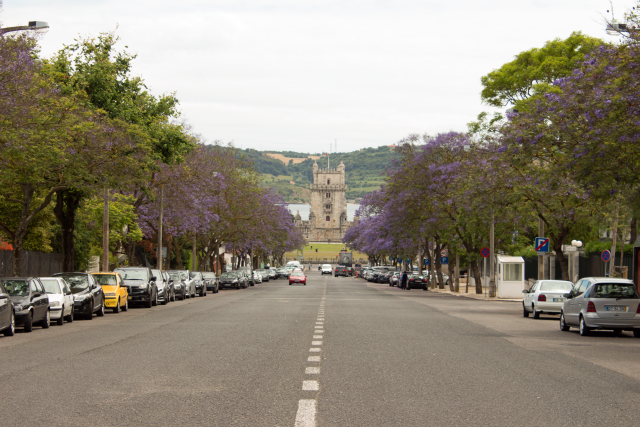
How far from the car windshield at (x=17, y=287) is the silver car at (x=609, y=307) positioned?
1420 centimetres

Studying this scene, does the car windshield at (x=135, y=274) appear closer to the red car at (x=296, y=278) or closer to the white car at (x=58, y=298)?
the white car at (x=58, y=298)

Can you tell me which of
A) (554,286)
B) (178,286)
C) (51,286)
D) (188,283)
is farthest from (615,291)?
(188,283)

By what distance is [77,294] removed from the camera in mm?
24062

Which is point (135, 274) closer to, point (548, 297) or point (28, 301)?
point (28, 301)

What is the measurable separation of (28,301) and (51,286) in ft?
10.6

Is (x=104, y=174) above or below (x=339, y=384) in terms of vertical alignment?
above

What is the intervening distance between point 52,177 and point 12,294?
6.57m

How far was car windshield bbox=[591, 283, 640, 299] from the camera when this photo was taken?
18.8 meters

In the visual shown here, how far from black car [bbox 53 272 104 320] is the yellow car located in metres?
1.67

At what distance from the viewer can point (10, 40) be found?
737 inches

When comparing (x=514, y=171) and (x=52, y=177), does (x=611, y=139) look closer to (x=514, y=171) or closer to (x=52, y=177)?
(x=514, y=171)

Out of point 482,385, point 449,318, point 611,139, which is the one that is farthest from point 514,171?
point 482,385

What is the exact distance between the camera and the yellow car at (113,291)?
27.6m

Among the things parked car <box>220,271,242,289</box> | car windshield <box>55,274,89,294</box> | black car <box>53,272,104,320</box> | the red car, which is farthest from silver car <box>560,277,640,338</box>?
the red car
